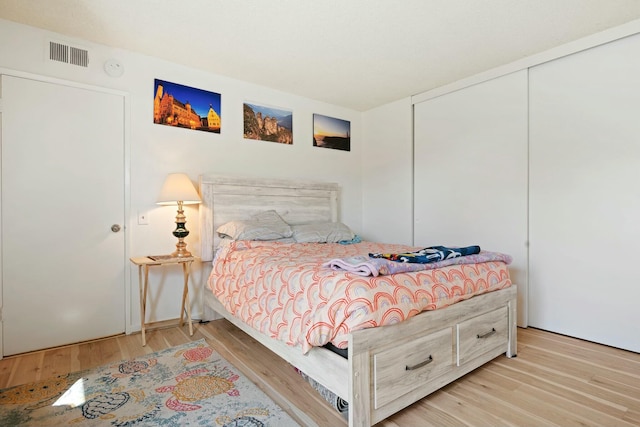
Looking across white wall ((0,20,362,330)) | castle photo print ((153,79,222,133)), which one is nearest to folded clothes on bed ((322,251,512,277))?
white wall ((0,20,362,330))

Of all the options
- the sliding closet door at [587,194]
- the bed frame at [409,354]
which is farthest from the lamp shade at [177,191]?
the sliding closet door at [587,194]

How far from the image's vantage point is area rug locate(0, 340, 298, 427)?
66.3 inches

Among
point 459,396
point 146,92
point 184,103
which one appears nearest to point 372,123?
point 184,103

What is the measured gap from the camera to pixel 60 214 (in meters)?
2.67

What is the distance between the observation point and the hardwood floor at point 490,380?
1.71 m

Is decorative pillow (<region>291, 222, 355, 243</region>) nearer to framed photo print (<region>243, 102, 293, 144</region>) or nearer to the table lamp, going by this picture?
the table lamp

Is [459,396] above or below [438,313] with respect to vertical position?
below

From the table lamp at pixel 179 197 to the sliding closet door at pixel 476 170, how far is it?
2.65 metres

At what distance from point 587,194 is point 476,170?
99cm

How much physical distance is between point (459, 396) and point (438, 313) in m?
0.51

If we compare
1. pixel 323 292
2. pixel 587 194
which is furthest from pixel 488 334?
pixel 587 194

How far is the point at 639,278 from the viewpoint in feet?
8.30

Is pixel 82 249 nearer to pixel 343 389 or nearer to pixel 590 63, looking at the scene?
pixel 343 389

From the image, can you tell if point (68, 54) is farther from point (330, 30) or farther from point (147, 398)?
point (147, 398)
